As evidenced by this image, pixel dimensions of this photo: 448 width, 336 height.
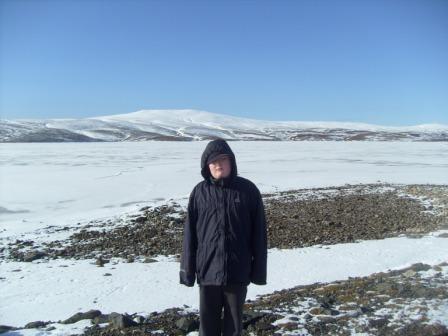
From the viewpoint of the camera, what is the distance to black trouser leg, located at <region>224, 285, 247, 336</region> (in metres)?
3.36

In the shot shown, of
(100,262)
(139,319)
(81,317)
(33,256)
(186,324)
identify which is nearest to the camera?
(186,324)

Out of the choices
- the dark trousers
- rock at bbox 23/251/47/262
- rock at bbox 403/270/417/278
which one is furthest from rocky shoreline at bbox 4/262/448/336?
rock at bbox 23/251/47/262

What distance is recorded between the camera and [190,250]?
3.41 metres

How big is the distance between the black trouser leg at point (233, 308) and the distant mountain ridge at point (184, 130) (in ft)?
207

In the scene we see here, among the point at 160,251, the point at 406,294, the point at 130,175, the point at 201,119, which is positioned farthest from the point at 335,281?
the point at 201,119

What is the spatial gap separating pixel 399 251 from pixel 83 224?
7.21 m

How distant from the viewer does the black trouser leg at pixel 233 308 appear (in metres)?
3.36

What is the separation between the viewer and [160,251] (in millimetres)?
8383

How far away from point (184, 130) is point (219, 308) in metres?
103

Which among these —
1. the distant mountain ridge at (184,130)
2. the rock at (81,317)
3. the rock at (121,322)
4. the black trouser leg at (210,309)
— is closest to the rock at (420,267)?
the black trouser leg at (210,309)

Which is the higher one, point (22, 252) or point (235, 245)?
point (235, 245)

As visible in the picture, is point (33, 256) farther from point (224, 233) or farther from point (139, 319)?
point (224, 233)

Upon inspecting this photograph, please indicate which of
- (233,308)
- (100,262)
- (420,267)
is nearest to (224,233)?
(233,308)

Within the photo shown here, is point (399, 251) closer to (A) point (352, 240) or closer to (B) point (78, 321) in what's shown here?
(A) point (352, 240)
